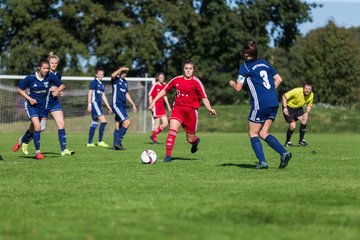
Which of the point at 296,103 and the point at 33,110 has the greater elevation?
the point at 296,103

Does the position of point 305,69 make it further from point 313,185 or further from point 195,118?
point 313,185

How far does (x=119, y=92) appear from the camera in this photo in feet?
62.8

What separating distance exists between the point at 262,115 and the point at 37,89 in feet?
16.9

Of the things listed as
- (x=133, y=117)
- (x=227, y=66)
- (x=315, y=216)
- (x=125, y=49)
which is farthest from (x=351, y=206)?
(x=227, y=66)

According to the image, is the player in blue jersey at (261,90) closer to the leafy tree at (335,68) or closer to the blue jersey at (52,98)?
the blue jersey at (52,98)

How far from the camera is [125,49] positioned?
157 ft

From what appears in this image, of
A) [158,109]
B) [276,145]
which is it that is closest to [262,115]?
[276,145]

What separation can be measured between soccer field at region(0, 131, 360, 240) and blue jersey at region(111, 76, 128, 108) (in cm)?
783

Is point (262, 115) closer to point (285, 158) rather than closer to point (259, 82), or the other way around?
point (259, 82)

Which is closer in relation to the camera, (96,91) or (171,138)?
(171,138)

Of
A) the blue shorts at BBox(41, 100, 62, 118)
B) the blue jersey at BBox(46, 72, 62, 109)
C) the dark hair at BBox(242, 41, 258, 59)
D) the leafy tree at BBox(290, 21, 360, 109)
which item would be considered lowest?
the blue shorts at BBox(41, 100, 62, 118)

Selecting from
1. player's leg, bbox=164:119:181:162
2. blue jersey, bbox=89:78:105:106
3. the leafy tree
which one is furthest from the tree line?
player's leg, bbox=164:119:181:162

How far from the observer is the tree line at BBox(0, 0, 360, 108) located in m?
48.0

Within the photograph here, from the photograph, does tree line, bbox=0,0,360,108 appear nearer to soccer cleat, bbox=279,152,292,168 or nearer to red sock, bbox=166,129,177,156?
red sock, bbox=166,129,177,156
